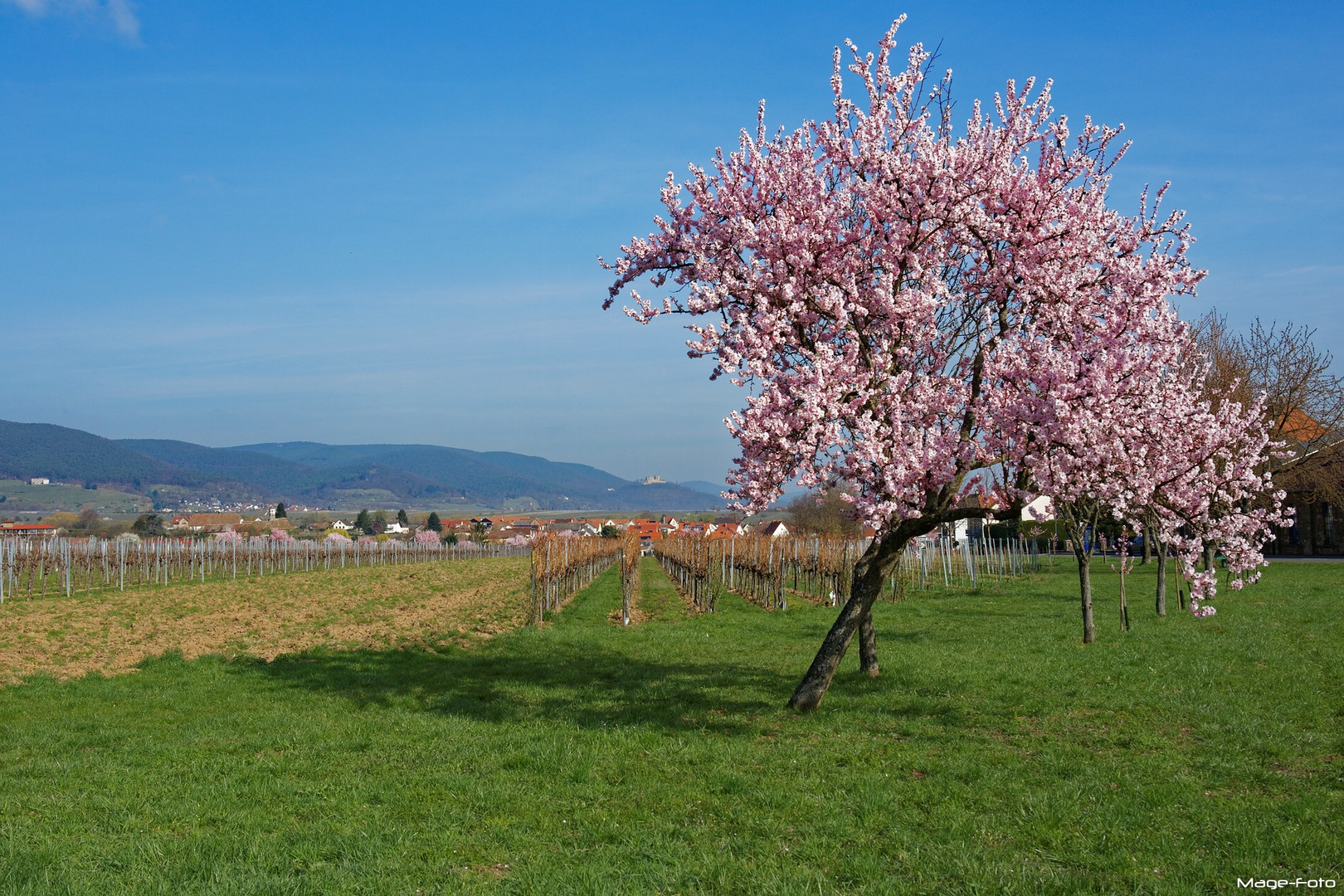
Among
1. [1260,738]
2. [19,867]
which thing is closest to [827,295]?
[1260,738]

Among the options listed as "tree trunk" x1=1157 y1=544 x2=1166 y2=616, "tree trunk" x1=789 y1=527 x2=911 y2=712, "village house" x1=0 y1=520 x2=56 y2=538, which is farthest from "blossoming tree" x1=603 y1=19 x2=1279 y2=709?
"village house" x1=0 y1=520 x2=56 y2=538

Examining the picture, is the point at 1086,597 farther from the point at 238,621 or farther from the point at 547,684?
the point at 238,621

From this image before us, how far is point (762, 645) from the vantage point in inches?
759

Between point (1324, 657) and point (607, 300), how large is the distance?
41.0 ft

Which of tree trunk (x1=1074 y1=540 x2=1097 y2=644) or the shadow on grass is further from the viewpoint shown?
tree trunk (x1=1074 y1=540 x2=1097 y2=644)

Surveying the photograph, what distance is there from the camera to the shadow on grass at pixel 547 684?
481 inches

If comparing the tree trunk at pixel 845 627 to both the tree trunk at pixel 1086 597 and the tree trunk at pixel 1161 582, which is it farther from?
the tree trunk at pixel 1161 582

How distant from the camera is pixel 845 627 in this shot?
1210cm

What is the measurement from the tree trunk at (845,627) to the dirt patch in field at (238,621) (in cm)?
1213

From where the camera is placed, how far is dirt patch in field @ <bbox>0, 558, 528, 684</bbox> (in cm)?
2078

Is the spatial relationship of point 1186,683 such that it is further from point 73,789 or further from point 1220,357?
point 1220,357

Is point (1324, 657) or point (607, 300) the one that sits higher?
point (607, 300)

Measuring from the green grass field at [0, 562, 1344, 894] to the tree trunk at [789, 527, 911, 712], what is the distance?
0.35 metres

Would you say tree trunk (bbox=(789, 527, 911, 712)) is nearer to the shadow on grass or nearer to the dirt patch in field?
the shadow on grass
